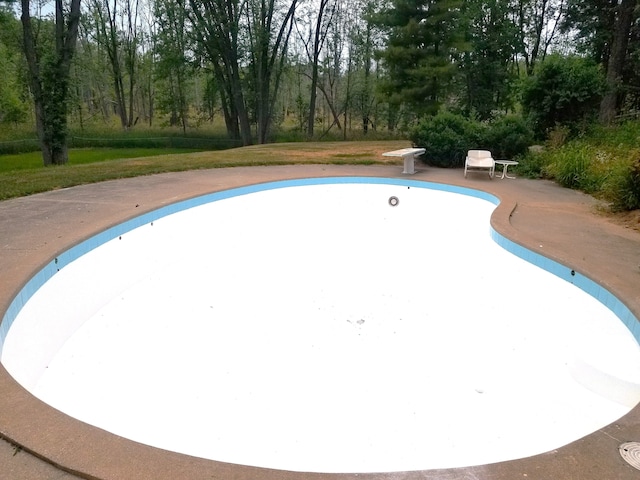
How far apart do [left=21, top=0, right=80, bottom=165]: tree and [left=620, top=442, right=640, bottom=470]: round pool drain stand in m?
12.3

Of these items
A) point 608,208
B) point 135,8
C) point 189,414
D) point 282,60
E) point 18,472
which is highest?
point 135,8

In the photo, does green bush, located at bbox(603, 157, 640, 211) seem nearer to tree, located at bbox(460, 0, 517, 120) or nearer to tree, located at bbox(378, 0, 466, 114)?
tree, located at bbox(378, 0, 466, 114)

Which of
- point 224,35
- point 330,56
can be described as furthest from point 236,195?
point 330,56

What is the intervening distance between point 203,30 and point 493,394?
18.4 meters

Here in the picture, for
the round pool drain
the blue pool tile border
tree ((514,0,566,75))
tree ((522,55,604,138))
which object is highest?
tree ((514,0,566,75))

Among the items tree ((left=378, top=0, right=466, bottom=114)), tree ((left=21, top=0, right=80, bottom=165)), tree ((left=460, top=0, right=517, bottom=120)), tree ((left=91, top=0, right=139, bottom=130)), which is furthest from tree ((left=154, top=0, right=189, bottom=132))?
tree ((left=460, top=0, right=517, bottom=120))

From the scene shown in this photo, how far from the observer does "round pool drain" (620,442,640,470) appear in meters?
1.71

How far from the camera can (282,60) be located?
63.7 feet

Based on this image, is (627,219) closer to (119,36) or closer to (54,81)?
(54,81)

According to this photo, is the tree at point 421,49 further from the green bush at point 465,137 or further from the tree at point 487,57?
the green bush at point 465,137

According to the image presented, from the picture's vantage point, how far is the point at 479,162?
8109 millimetres

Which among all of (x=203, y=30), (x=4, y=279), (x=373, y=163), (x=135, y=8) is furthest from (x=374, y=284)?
(x=135, y=8)

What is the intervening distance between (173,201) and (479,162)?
Result: 5.36 m

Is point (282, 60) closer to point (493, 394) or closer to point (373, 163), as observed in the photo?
point (373, 163)
